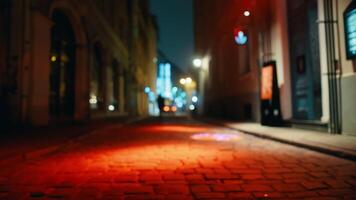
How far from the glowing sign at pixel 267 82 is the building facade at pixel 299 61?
41cm

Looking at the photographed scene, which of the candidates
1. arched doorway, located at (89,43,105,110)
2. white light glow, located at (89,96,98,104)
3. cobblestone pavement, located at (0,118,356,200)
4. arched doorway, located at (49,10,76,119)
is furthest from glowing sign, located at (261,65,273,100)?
arched doorway, located at (89,43,105,110)

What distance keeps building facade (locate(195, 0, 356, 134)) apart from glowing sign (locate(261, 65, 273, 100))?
412 mm

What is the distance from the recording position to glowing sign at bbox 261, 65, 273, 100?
44.4ft

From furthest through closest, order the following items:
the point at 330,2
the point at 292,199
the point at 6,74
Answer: the point at 6,74, the point at 330,2, the point at 292,199

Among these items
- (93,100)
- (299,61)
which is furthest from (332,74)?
(93,100)

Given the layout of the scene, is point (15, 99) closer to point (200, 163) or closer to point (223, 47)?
point (200, 163)

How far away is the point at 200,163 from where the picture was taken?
579 centimetres

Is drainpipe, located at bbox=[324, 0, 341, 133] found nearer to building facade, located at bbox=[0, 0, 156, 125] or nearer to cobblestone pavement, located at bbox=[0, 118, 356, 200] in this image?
cobblestone pavement, located at bbox=[0, 118, 356, 200]

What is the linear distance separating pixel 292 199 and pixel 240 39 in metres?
14.6

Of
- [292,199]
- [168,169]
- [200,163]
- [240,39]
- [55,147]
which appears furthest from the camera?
[240,39]

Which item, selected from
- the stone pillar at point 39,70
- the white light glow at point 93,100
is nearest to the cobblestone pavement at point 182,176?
the stone pillar at point 39,70

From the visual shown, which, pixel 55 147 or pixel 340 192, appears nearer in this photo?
pixel 340 192

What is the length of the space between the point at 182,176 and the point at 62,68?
42.9ft

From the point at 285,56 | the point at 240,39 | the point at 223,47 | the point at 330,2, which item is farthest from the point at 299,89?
the point at 223,47
